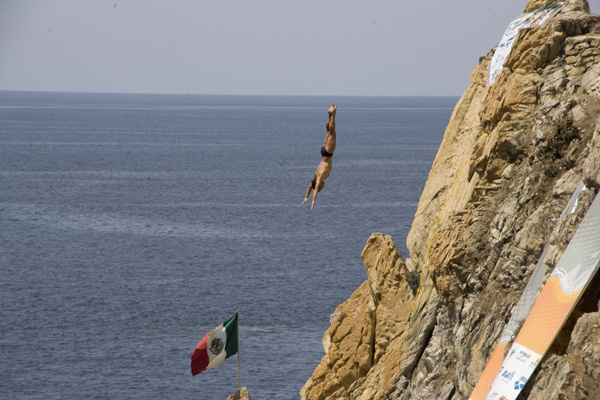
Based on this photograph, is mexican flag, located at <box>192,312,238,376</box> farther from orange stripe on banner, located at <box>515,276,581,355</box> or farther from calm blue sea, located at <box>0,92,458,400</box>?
orange stripe on banner, located at <box>515,276,581,355</box>

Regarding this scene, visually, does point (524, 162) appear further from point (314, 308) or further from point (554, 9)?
point (314, 308)

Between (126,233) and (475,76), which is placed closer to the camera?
(475,76)

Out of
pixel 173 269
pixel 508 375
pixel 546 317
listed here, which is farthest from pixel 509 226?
pixel 173 269

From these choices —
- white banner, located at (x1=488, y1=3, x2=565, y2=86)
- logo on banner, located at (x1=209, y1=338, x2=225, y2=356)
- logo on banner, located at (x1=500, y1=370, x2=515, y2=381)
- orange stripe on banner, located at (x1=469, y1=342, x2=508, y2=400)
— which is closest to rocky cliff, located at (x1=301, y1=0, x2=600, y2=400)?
logo on banner, located at (x1=500, y1=370, x2=515, y2=381)

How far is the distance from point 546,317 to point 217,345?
75.2ft

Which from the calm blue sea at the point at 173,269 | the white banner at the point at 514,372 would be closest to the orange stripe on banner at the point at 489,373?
the white banner at the point at 514,372

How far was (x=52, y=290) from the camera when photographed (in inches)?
2771

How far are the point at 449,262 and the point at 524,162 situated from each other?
12.5 ft

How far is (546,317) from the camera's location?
16.6 metres

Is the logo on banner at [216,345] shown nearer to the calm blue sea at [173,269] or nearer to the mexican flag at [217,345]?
the mexican flag at [217,345]

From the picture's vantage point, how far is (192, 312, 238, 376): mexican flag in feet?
119

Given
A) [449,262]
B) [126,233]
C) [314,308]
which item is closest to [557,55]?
[449,262]

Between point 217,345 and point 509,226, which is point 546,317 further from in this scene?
point 217,345

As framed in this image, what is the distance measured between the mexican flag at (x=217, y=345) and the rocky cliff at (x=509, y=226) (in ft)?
35.1
